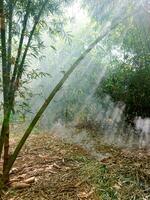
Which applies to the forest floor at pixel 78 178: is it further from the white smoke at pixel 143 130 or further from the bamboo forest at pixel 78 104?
the white smoke at pixel 143 130

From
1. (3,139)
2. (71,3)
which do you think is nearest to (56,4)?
(71,3)

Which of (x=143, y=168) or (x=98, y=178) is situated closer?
(x=98, y=178)

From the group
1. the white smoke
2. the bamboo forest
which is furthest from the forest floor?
the white smoke

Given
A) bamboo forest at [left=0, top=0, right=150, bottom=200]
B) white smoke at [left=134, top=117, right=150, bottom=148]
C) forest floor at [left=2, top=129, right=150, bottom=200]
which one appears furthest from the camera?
white smoke at [left=134, top=117, right=150, bottom=148]

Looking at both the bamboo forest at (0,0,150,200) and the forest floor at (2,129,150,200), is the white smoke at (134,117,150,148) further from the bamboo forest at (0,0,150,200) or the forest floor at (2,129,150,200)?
the forest floor at (2,129,150,200)

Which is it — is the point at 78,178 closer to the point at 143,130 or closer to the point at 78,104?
the point at 143,130

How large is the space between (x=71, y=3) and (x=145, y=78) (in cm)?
305

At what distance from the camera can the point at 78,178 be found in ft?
11.8

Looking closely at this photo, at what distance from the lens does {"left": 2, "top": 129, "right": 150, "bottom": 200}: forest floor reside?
327 centimetres

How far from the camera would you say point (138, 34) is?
6152 mm

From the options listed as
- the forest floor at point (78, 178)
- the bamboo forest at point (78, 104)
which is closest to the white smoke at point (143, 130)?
the bamboo forest at point (78, 104)

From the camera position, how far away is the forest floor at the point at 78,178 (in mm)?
3266

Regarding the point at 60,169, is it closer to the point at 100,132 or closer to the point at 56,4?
the point at 56,4

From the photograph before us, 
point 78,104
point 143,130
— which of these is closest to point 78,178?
point 143,130
